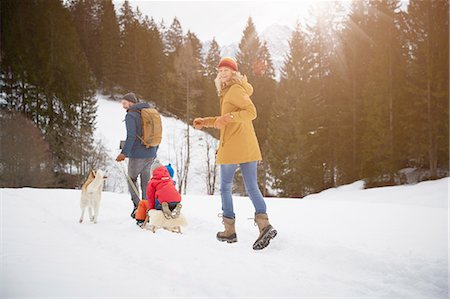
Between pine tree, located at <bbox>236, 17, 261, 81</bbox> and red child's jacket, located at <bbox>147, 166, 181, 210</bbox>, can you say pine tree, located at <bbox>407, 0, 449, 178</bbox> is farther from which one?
red child's jacket, located at <bbox>147, 166, 181, 210</bbox>

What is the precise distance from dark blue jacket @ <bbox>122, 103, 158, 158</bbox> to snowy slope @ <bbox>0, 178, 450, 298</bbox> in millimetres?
1135

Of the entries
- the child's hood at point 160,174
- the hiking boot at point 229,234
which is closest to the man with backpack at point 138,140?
the child's hood at point 160,174

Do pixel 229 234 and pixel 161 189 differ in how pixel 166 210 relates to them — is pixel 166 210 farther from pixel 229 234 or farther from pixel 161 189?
pixel 229 234

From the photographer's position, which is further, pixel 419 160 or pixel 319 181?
pixel 319 181

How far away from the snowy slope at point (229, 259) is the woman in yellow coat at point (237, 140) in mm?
311

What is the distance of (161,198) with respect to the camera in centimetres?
448

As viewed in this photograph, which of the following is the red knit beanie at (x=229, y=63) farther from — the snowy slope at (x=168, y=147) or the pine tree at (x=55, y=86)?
the snowy slope at (x=168, y=147)

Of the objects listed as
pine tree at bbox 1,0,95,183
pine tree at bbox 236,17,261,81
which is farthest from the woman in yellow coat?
pine tree at bbox 236,17,261,81

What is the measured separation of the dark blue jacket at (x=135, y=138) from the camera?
499 centimetres

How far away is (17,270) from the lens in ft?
7.91

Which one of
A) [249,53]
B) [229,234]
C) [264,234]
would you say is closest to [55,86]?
[249,53]

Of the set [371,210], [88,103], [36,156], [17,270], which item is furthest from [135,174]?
[88,103]

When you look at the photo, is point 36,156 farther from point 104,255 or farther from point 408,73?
point 408,73

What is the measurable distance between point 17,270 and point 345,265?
2.91 m
